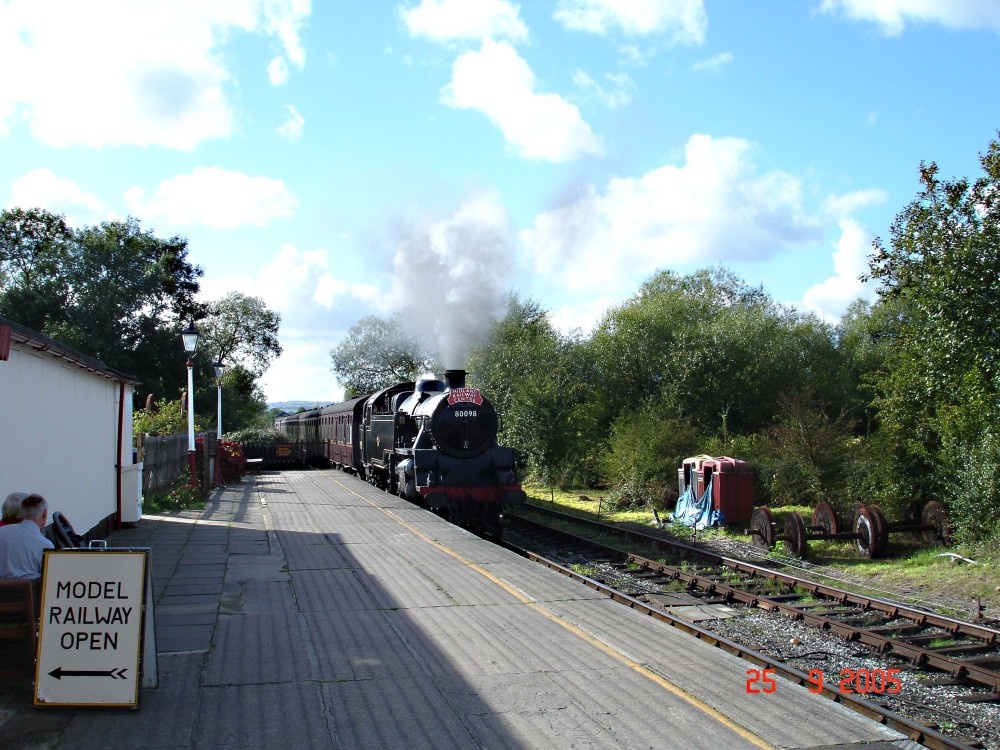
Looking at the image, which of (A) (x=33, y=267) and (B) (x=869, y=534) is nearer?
(B) (x=869, y=534)

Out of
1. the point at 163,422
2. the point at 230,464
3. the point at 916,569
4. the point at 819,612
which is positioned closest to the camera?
the point at 819,612

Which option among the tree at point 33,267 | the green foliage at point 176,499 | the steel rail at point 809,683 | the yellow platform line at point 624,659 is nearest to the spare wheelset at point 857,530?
the steel rail at point 809,683

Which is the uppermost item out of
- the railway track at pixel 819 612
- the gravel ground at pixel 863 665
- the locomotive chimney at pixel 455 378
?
the locomotive chimney at pixel 455 378

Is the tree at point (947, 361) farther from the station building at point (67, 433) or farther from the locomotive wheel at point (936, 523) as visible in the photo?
the station building at point (67, 433)

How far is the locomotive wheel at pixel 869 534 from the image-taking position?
12977 mm

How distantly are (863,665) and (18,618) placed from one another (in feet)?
22.5

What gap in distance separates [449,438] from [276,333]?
48.7 metres

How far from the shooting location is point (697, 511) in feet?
54.7

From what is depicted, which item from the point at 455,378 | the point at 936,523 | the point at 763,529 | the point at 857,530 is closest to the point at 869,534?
the point at 857,530

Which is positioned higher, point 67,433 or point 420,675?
point 67,433

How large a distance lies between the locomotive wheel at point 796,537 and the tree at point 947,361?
2406mm

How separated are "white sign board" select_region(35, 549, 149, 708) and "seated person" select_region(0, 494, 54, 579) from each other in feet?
1.56

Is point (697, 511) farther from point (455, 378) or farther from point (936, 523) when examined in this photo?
point (455, 378)

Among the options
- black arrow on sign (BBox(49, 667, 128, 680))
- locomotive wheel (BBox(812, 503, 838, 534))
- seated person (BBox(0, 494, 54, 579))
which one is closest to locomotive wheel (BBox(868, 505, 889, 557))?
locomotive wheel (BBox(812, 503, 838, 534))
